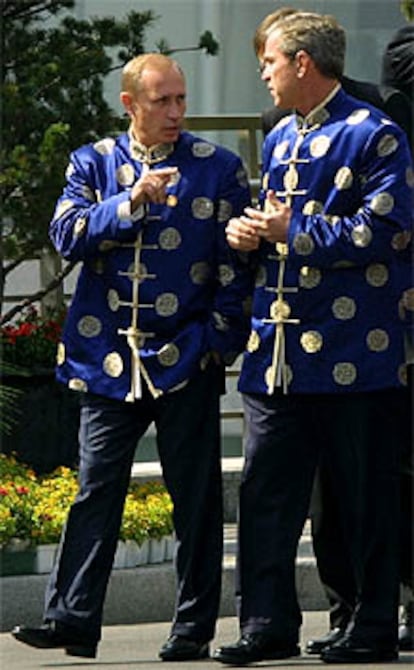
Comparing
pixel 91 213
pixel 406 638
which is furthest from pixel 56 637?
pixel 91 213

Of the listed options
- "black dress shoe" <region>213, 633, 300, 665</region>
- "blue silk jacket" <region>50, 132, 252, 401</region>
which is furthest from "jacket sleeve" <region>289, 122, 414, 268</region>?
"black dress shoe" <region>213, 633, 300, 665</region>

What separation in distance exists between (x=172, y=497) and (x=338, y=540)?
1.69 feet

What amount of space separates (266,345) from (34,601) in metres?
1.63

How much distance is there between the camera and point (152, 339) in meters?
7.96

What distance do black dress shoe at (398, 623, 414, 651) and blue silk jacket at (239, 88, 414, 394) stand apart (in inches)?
33.8

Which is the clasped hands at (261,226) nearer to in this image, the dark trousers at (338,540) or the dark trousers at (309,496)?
the dark trousers at (309,496)

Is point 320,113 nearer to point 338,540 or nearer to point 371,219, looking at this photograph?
point 371,219

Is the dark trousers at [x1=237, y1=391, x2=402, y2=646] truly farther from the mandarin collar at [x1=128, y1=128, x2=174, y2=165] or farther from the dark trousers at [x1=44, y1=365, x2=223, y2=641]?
the mandarin collar at [x1=128, y1=128, x2=174, y2=165]

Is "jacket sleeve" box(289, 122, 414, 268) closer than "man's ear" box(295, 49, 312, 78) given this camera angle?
Yes

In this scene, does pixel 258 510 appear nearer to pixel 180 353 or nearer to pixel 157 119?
pixel 180 353

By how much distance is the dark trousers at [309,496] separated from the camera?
309 inches

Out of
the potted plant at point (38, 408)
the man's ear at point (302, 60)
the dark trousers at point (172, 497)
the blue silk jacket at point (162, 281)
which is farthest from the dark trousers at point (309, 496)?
the potted plant at point (38, 408)

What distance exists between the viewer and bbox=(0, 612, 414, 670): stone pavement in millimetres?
7906

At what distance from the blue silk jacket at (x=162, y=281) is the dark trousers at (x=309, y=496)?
9.8 inches
